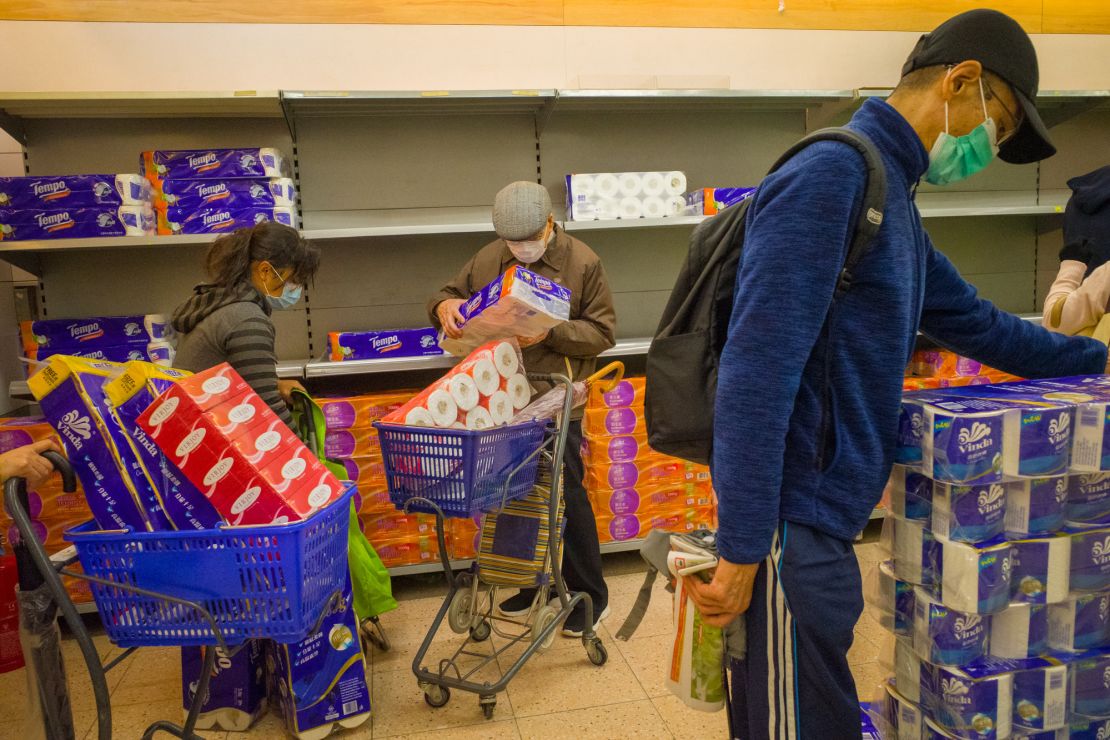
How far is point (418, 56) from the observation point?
3717 millimetres

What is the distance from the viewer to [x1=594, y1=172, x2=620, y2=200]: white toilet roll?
342 cm

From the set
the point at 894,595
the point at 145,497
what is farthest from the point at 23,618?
the point at 894,595

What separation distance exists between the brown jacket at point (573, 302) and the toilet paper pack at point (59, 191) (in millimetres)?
1423

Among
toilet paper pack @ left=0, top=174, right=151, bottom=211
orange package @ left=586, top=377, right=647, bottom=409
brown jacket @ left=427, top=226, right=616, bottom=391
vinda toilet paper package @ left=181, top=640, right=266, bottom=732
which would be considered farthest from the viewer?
orange package @ left=586, top=377, right=647, bottom=409

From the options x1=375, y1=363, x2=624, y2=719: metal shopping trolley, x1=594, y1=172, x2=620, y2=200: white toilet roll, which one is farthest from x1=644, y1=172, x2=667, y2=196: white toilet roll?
x1=375, y1=363, x2=624, y2=719: metal shopping trolley

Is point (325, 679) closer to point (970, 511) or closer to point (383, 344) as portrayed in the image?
point (383, 344)

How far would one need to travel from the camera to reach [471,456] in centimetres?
210

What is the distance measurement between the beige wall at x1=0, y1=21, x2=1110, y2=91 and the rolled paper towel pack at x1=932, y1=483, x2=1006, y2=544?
2.86m

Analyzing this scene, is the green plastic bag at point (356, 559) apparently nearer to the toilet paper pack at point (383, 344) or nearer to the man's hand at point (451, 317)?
the man's hand at point (451, 317)

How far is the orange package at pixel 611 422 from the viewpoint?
3387 millimetres

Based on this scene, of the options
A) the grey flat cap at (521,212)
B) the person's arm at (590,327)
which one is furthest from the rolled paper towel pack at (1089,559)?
the grey flat cap at (521,212)

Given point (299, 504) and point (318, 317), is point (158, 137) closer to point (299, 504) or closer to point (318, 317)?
point (318, 317)

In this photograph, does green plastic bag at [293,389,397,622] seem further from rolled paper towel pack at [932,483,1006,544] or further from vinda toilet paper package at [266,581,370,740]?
rolled paper towel pack at [932,483,1006,544]

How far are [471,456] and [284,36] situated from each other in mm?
2662
